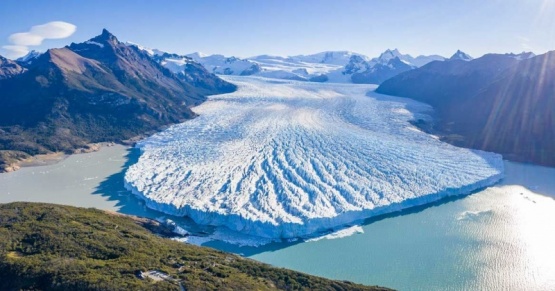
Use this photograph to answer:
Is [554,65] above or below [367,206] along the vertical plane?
above

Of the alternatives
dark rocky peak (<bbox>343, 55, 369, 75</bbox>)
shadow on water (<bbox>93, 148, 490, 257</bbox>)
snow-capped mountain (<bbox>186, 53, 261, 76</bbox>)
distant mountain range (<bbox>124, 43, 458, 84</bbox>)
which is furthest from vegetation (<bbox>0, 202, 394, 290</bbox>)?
snow-capped mountain (<bbox>186, 53, 261, 76</bbox>)

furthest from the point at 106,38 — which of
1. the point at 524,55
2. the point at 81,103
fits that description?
the point at 524,55

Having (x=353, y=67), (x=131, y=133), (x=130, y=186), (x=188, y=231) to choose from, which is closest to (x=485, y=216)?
(x=188, y=231)

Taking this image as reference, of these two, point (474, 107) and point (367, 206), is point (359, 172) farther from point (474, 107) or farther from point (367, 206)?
point (474, 107)

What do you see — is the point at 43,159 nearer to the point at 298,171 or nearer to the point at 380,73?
the point at 298,171

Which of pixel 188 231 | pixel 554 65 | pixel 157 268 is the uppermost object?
pixel 554 65
